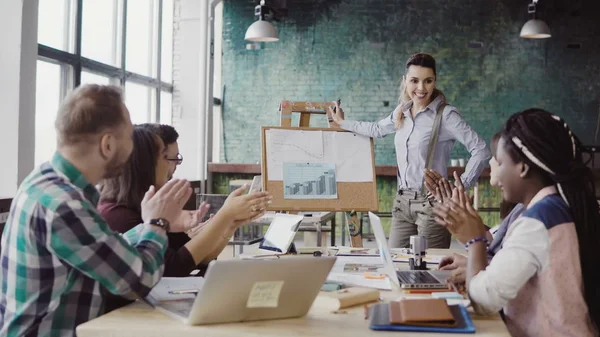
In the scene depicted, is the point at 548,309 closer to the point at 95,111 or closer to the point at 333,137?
the point at 95,111

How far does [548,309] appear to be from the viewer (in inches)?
66.8

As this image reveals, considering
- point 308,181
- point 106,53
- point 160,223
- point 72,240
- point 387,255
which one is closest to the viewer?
point 72,240

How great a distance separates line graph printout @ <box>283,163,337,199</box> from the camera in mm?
3307

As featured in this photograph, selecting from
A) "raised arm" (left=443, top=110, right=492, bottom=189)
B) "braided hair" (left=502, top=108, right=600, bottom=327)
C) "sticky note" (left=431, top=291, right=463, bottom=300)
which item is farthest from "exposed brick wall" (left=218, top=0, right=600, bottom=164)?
"braided hair" (left=502, top=108, right=600, bottom=327)

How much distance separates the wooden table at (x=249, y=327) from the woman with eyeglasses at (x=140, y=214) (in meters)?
0.51

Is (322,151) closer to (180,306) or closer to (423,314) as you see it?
(180,306)

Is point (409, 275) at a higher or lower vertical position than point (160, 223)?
lower

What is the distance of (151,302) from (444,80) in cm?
814

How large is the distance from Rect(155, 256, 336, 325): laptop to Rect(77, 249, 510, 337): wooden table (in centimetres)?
2

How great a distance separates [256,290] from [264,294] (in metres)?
0.03

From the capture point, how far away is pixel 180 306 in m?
1.75

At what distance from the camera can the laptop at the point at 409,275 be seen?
206cm

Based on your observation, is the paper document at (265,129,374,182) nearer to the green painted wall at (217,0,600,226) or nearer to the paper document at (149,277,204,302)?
the paper document at (149,277,204,302)

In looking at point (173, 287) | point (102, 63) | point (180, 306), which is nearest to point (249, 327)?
point (180, 306)
